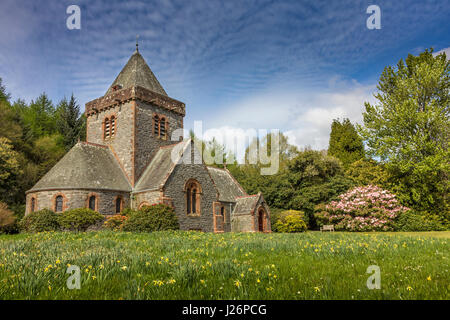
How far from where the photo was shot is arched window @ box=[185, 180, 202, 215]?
25.8 meters

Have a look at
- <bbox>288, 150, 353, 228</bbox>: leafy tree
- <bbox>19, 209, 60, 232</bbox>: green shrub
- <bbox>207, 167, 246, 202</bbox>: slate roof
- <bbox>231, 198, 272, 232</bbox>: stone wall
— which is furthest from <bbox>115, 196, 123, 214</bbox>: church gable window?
<bbox>288, 150, 353, 228</bbox>: leafy tree

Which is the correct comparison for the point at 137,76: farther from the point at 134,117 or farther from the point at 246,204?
the point at 246,204

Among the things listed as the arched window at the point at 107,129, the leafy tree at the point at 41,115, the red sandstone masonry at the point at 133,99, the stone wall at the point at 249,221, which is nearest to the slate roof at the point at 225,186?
the stone wall at the point at 249,221

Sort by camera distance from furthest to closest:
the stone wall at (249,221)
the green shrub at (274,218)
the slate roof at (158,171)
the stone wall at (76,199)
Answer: the green shrub at (274,218), the stone wall at (249,221), the slate roof at (158,171), the stone wall at (76,199)

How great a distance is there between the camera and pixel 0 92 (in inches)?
1731

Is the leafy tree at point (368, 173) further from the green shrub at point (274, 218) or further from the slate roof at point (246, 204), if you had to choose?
the slate roof at point (246, 204)

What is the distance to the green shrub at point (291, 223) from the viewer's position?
2972cm

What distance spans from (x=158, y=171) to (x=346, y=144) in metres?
27.5

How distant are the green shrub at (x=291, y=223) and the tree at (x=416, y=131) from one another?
953 centimetres

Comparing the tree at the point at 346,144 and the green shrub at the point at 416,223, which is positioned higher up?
the tree at the point at 346,144
